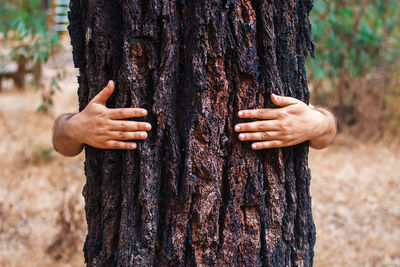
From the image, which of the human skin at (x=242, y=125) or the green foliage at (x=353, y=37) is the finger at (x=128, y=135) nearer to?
the human skin at (x=242, y=125)

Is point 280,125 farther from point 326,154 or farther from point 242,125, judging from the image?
point 326,154

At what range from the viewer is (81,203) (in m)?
4.40

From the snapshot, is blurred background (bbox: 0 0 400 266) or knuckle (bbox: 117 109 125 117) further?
blurred background (bbox: 0 0 400 266)

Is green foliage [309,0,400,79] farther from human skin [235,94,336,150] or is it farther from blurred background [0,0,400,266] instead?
human skin [235,94,336,150]

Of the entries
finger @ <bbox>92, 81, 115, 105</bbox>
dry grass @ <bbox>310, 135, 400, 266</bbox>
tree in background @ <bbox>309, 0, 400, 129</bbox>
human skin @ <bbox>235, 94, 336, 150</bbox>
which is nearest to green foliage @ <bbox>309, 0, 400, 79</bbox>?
tree in background @ <bbox>309, 0, 400, 129</bbox>

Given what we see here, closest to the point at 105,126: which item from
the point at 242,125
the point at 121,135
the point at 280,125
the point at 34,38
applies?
the point at 121,135

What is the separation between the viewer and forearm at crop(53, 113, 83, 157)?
147 centimetres

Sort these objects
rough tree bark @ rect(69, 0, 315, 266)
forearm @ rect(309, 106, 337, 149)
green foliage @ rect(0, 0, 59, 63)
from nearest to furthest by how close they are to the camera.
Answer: rough tree bark @ rect(69, 0, 315, 266), forearm @ rect(309, 106, 337, 149), green foliage @ rect(0, 0, 59, 63)

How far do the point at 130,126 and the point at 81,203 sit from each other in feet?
11.0

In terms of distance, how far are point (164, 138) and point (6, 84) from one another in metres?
10.8

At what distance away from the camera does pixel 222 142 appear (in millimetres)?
1310

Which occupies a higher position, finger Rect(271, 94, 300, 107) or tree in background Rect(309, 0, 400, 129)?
tree in background Rect(309, 0, 400, 129)

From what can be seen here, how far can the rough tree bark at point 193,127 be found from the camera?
1.28 meters

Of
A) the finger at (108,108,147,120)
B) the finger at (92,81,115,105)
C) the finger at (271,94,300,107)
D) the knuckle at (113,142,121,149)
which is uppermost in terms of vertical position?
the finger at (92,81,115,105)
